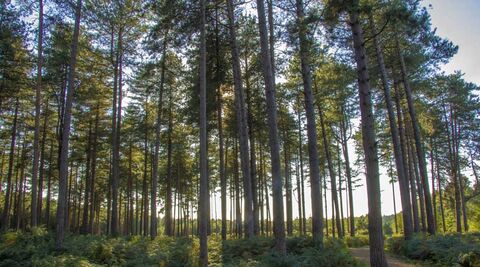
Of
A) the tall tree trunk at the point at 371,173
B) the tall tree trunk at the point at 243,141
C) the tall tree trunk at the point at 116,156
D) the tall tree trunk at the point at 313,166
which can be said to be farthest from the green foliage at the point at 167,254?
the tall tree trunk at the point at 116,156

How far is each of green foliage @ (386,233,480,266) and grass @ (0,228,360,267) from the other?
2.71 m

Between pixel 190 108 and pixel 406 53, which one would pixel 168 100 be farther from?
pixel 406 53

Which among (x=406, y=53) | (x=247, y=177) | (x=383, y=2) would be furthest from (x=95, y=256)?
(x=406, y=53)

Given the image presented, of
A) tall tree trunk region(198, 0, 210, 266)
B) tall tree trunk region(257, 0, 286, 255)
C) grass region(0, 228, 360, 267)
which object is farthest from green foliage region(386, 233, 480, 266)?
tall tree trunk region(198, 0, 210, 266)

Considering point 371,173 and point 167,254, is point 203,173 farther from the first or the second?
point 371,173

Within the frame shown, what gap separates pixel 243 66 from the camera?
63.6 feet

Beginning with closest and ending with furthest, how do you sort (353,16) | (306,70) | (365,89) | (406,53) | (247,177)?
(365,89), (353,16), (306,70), (247,177), (406,53)

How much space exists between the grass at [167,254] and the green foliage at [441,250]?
2713 millimetres

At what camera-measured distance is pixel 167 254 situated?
1095cm

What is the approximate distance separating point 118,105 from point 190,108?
4055mm

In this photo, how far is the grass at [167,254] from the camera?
28.5ft

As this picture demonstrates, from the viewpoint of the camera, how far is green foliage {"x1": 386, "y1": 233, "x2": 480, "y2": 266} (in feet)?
27.7

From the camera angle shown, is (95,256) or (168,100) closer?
(95,256)

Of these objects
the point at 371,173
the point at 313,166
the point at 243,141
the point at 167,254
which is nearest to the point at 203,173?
the point at 167,254
